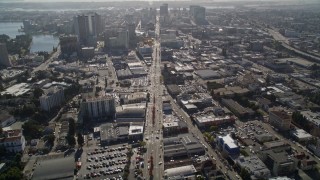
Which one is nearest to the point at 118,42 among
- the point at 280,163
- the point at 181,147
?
the point at 181,147

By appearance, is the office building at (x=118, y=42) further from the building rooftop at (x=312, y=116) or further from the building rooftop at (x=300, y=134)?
the building rooftop at (x=300, y=134)

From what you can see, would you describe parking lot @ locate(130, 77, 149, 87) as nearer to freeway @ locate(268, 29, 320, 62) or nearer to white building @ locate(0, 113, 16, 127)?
white building @ locate(0, 113, 16, 127)

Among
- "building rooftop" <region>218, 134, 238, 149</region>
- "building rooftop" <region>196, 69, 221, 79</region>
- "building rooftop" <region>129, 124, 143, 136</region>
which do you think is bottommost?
"building rooftop" <region>129, 124, 143, 136</region>

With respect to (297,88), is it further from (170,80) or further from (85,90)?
(85,90)

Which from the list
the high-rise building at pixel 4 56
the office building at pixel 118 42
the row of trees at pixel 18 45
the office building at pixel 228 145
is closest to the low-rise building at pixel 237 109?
the office building at pixel 228 145

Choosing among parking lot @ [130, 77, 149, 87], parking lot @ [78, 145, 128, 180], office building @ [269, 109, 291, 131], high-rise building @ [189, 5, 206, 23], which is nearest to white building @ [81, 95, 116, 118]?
parking lot @ [78, 145, 128, 180]

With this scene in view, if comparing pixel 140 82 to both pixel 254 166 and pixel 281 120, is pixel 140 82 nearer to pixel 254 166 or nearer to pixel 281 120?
pixel 281 120

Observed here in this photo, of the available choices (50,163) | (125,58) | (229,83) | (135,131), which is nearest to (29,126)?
(50,163)

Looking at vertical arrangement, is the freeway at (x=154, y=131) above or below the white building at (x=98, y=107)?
below
